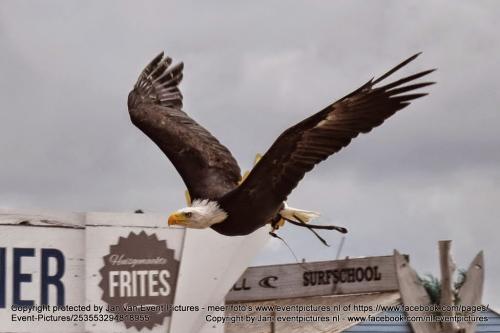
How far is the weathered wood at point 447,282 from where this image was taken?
12617mm

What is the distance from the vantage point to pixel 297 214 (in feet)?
35.2

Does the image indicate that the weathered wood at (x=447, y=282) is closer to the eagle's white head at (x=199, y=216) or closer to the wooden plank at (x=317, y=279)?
the wooden plank at (x=317, y=279)

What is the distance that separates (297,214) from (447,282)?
265 cm

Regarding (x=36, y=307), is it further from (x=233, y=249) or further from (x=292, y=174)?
(x=292, y=174)

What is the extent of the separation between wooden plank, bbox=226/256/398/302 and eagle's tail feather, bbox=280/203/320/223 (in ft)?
15.1

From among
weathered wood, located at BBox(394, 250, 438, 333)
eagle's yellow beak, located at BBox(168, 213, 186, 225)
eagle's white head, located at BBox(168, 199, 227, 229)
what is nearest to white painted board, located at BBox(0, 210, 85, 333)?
weathered wood, located at BBox(394, 250, 438, 333)

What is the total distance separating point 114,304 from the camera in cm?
1435

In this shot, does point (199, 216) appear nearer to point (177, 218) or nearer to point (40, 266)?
point (177, 218)

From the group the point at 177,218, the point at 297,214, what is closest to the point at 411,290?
the point at 297,214

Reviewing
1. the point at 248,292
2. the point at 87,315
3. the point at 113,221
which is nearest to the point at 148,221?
the point at 113,221

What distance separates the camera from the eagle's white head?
9820 millimetres

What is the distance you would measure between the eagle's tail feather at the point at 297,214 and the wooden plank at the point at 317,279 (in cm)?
459

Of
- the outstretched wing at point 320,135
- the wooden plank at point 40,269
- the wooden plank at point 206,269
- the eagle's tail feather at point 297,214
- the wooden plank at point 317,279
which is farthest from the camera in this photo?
the wooden plank at point 317,279

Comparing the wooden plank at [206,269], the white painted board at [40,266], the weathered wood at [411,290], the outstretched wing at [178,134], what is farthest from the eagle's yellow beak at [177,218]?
the wooden plank at [206,269]
